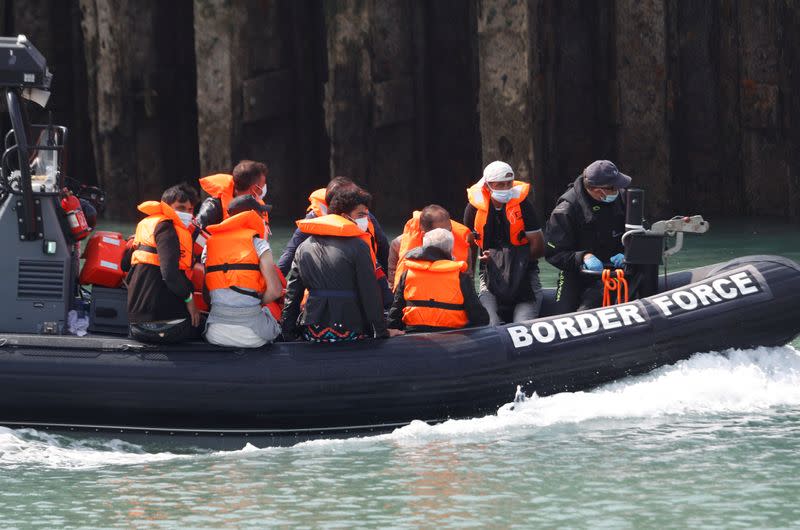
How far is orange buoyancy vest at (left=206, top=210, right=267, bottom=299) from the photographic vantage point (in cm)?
852

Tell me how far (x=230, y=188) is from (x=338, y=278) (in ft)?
3.17

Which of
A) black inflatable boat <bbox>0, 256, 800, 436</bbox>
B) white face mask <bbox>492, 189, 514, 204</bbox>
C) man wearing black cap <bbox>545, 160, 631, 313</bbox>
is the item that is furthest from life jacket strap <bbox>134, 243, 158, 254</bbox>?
man wearing black cap <bbox>545, 160, 631, 313</bbox>

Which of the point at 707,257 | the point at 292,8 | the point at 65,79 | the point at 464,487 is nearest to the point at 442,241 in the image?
the point at 464,487

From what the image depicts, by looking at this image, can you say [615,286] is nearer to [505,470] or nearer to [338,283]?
[338,283]

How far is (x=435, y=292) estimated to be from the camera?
29.4 ft

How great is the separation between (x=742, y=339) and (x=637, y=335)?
0.72 meters

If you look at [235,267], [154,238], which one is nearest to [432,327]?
[235,267]

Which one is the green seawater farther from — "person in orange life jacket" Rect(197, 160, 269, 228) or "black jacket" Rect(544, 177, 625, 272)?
"person in orange life jacket" Rect(197, 160, 269, 228)

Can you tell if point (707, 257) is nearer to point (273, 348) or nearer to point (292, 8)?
point (292, 8)

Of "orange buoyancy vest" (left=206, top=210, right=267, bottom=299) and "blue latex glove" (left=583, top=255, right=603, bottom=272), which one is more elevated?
"orange buoyancy vest" (left=206, top=210, right=267, bottom=299)

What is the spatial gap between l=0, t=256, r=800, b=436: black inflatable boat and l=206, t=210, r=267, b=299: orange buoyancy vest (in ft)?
1.33

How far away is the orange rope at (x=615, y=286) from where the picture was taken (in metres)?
9.52

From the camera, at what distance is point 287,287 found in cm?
886

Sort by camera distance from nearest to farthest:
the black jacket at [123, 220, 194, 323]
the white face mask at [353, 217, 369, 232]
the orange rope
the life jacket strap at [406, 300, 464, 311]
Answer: the black jacket at [123, 220, 194, 323] → the life jacket strap at [406, 300, 464, 311] → the white face mask at [353, 217, 369, 232] → the orange rope
